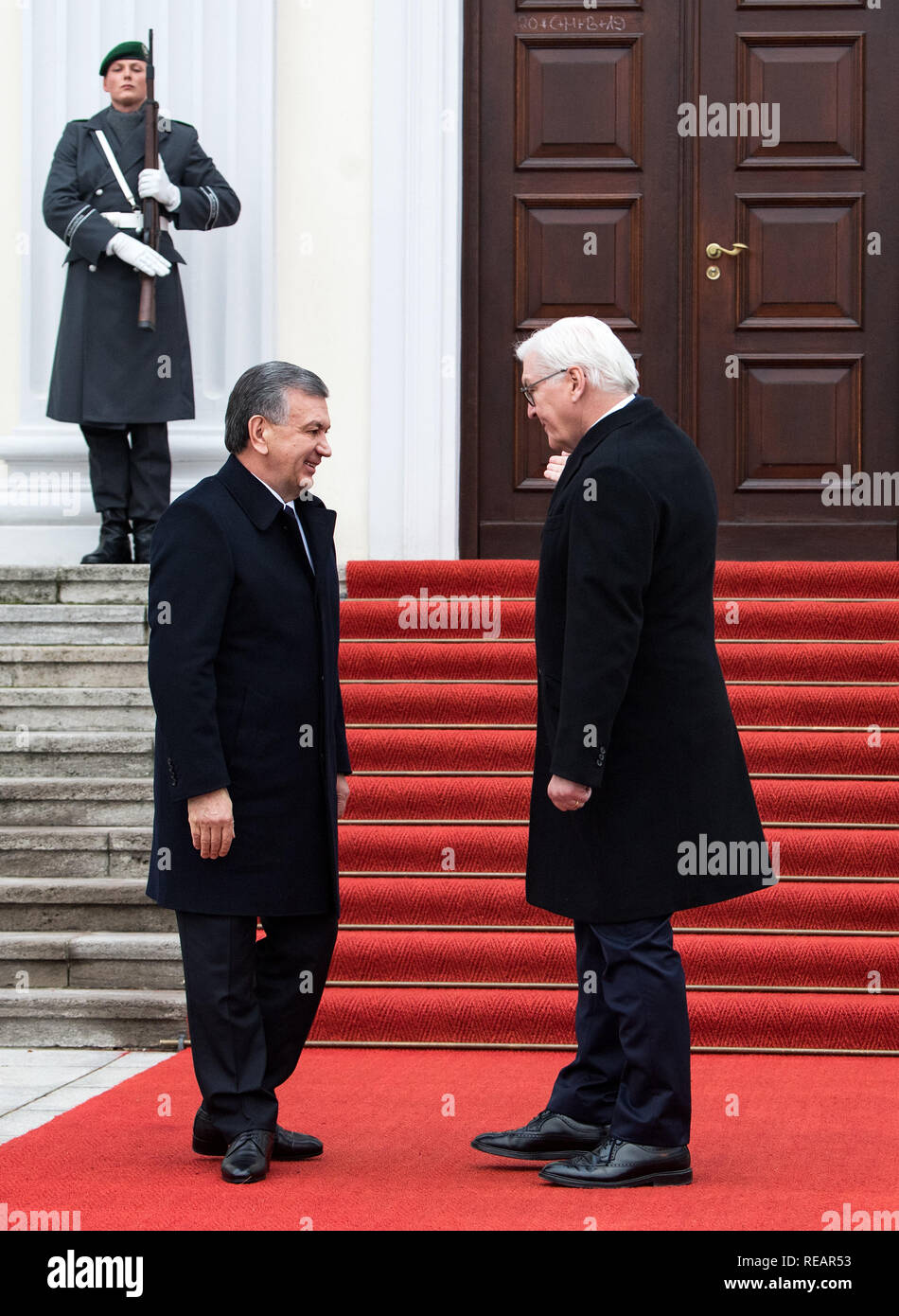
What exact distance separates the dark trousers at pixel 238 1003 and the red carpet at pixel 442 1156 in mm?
137

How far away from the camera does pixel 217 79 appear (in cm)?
663

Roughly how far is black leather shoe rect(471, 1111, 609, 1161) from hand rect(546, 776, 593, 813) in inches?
25.0

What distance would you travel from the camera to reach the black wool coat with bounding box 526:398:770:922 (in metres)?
3.02

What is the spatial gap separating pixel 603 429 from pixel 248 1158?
4.75ft

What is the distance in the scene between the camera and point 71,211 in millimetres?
6062

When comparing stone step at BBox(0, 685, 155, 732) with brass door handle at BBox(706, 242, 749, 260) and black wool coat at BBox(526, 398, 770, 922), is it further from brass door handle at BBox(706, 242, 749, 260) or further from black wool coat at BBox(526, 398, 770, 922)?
brass door handle at BBox(706, 242, 749, 260)

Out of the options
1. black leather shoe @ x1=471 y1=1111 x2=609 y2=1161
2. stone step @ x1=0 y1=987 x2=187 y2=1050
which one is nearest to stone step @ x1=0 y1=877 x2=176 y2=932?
stone step @ x1=0 y1=987 x2=187 y2=1050

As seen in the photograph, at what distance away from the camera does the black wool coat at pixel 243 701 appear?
124 inches

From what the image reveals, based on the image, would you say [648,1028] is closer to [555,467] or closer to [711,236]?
[555,467]

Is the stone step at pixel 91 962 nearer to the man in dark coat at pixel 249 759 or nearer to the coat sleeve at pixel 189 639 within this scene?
the man in dark coat at pixel 249 759

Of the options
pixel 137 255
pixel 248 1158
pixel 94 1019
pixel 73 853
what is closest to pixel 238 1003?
pixel 248 1158

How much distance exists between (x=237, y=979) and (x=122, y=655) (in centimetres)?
244

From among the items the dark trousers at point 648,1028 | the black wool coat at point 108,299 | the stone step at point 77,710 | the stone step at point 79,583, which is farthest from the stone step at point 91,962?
Answer: the black wool coat at point 108,299

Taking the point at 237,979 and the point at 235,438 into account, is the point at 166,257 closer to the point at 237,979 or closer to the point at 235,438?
the point at 235,438
